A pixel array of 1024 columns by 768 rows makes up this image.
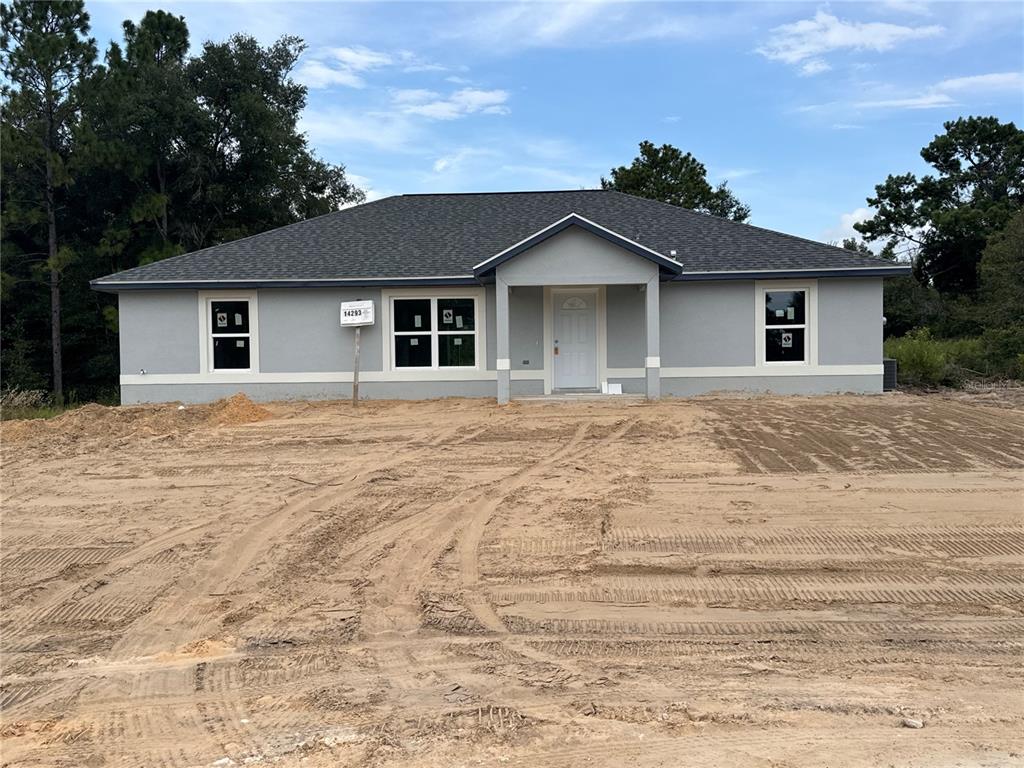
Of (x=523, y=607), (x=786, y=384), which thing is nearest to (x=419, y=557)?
(x=523, y=607)

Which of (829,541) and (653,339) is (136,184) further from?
(829,541)

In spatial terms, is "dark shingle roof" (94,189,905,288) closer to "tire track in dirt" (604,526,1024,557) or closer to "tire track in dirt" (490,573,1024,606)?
"tire track in dirt" (604,526,1024,557)

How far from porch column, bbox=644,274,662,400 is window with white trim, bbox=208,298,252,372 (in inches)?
361

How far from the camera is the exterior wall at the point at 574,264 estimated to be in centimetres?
1659

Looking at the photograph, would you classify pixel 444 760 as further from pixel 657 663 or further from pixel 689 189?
pixel 689 189

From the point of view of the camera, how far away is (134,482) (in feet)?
32.7

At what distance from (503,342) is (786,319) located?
6.60 m

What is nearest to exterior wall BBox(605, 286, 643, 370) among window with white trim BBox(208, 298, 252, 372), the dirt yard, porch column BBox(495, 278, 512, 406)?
porch column BBox(495, 278, 512, 406)

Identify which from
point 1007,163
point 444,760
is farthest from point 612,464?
point 1007,163

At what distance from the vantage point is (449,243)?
19625mm

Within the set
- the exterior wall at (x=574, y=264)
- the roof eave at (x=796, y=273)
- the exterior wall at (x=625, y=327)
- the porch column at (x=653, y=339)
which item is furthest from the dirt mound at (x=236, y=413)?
the roof eave at (x=796, y=273)

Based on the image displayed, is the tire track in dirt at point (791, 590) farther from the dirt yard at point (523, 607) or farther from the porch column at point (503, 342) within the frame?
the porch column at point (503, 342)

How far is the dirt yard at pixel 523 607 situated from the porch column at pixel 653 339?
534 cm

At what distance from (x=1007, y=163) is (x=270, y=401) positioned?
39.9 metres
